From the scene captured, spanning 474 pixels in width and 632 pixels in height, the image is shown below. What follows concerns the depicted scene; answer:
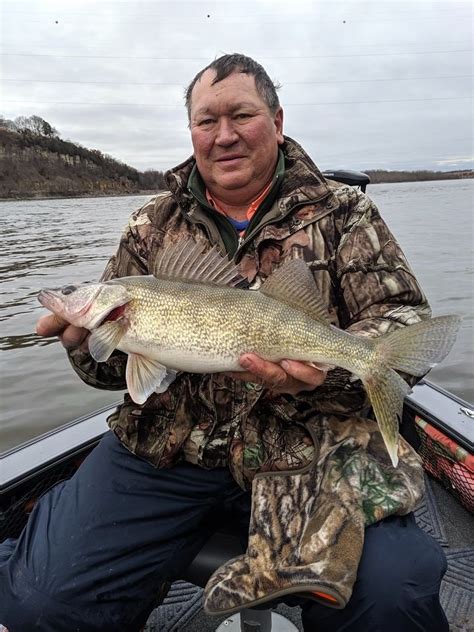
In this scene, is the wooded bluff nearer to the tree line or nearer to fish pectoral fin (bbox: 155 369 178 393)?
the tree line

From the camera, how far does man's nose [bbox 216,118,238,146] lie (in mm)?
2838

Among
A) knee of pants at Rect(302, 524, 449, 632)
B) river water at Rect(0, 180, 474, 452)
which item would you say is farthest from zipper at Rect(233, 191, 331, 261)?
river water at Rect(0, 180, 474, 452)

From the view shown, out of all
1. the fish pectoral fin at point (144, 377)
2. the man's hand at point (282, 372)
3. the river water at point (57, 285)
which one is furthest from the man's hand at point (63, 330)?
the river water at point (57, 285)

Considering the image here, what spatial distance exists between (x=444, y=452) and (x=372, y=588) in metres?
1.71

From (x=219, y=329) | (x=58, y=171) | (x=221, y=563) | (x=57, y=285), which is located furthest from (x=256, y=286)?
(x=58, y=171)

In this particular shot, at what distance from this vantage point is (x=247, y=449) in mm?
2488

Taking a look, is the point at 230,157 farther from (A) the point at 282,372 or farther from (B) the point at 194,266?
(A) the point at 282,372

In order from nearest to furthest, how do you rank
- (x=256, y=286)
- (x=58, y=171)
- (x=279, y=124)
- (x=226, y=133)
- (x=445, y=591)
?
(x=256, y=286) < (x=226, y=133) < (x=445, y=591) < (x=279, y=124) < (x=58, y=171)

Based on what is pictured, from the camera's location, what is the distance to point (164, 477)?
2.60 m

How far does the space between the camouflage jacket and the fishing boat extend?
46 cm

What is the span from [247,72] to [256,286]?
1140 millimetres

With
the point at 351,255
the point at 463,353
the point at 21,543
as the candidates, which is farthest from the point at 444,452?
the point at 463,353

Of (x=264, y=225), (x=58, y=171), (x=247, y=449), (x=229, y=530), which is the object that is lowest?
(x=58, y=171)

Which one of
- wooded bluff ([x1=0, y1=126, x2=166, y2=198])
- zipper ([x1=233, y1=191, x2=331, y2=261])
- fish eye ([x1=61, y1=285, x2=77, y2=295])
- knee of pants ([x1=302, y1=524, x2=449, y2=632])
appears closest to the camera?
knee of pants ([x1=302, y1=524, x2=449, y2=632])
